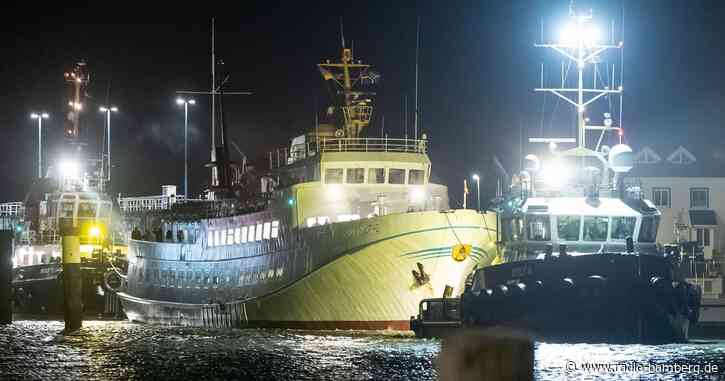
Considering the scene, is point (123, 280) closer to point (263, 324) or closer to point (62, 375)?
point (263, 324)

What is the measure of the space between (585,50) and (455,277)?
9496mm

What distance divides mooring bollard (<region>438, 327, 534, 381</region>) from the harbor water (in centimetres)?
1978

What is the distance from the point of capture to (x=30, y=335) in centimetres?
4838

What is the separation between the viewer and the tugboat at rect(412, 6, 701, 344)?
32.4 meters

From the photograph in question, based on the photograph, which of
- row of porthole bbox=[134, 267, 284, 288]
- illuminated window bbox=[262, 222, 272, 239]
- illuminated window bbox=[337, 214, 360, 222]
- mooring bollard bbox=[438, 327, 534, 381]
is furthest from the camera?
illuminated window bbox=[262, 222, 272, 239]

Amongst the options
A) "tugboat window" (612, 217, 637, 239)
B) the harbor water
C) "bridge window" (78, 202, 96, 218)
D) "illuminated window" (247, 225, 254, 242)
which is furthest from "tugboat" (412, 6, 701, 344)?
"bridge window" (78, 202, 96, 218)

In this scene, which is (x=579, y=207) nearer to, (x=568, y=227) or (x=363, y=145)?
(x=568, y=227)

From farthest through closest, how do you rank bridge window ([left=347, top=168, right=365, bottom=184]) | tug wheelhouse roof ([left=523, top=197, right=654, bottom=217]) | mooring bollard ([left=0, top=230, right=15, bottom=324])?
1. bridge window ([left=347, top=168, right=365, bottom=184])
2. mooring bollard ([left=0, top=230, right=15, bottom=324])
3. tug wheelhouse roof ([left=523, top=197, right=654, bottom=217])

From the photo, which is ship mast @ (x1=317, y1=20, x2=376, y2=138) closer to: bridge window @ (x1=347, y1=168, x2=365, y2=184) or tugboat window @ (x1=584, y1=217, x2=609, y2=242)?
bridge window @ (x1=347, y1=168, x2=365, y2=184)

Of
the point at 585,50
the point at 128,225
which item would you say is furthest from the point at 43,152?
the point at 585,50

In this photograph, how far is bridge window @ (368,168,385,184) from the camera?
46531 millimetres

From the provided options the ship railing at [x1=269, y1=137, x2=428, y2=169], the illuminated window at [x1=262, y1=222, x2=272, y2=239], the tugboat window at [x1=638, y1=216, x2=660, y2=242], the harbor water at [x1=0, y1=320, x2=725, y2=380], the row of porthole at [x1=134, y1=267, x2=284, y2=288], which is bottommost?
the harbor water at [x1=0, y1=320, x2=725, y2=380]

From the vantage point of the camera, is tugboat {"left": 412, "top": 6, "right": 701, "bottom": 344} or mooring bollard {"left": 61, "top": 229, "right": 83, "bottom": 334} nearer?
tugboat {"left": 412, "top": 6, "right": 701, "bottom": 344}

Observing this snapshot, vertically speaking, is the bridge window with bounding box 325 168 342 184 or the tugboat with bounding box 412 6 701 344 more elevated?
the bridge window with bounding box 325 168 342 184
